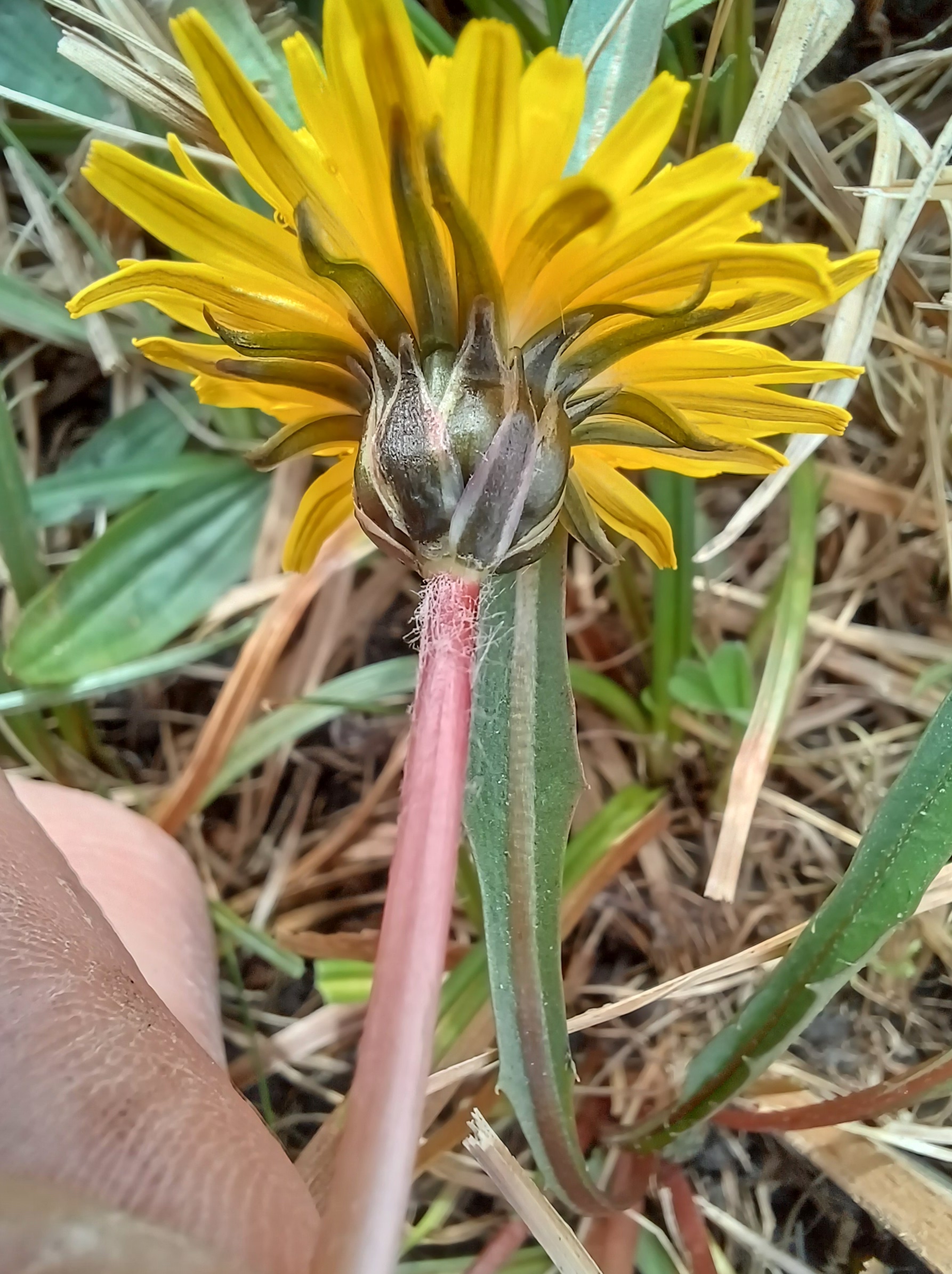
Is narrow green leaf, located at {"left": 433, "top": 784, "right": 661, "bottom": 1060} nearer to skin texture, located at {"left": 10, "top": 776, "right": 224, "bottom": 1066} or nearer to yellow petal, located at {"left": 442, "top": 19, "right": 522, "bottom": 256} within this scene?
skin texture, located at {"left": 10, "top": 776, "right": 224, "bottom": 1066}

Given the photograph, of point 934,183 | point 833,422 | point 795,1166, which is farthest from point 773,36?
point 795,1166

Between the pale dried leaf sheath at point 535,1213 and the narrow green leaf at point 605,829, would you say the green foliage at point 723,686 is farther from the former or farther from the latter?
the pale dried leaf sheath at point 535,1213

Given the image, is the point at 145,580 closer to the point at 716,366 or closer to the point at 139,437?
the point at 139,437

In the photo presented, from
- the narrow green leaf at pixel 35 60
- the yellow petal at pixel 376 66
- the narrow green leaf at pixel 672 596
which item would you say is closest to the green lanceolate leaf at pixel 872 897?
the narrow green leaf at pixel 672 596

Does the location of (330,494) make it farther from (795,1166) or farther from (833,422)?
(795,1166)

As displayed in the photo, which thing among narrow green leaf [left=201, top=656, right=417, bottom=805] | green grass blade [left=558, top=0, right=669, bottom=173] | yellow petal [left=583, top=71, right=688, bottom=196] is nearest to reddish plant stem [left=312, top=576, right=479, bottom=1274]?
yellow petal [left=583, top=71, right=688, bottom=196]
